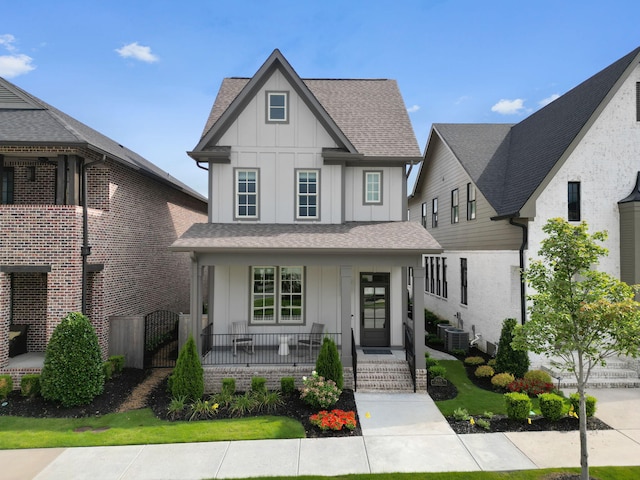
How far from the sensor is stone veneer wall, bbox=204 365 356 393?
37.2 feet

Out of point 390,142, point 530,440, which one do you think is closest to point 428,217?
point 390,142

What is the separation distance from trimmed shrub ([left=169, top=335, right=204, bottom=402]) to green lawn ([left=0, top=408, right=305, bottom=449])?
0.96m

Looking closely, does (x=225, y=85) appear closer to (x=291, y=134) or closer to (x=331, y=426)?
(x=291, y=134)

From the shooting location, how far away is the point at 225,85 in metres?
16.8

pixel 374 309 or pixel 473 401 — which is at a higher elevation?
pixel 374 309

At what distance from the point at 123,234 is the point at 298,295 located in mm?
7106

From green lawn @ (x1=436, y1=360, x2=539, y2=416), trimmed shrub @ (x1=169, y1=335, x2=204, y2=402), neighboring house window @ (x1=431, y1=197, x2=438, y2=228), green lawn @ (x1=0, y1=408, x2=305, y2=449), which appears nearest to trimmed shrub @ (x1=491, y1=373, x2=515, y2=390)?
green lawn @ (x1=436, y1=360, x2=539, y2=416)

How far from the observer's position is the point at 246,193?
13.7 metres

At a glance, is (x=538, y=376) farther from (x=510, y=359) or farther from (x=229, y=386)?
(x=229, y=386)

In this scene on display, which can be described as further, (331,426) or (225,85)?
(225,85)

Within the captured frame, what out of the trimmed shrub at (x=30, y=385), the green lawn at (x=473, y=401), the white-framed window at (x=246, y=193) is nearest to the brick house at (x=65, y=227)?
the trimmed shrub at (x=30, y=385)

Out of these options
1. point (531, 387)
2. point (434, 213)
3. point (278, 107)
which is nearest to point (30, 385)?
point (278, 107)

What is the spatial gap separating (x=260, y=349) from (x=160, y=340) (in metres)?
4.86

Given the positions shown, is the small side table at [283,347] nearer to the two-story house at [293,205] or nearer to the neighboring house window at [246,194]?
the two-story house at [293,205]
